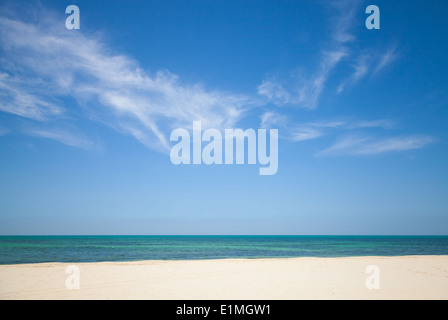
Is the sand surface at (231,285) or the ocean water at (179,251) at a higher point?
the sand surface at (231,285)

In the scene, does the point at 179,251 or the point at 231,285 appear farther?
the point at 179,251

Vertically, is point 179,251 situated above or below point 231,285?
below

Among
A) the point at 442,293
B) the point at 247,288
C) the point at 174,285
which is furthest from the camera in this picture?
the point at 174,285

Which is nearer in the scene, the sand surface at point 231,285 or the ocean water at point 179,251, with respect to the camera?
the sand surface at point 231,285

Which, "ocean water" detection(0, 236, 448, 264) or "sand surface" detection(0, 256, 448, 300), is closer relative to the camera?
"sand surface" detection(0, 256, 448, 300)

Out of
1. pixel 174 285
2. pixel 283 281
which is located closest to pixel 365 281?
pixel 283 281

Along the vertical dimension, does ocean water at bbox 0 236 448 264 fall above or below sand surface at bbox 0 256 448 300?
below
